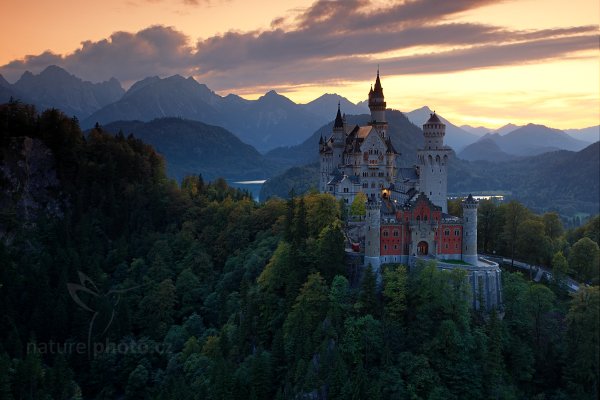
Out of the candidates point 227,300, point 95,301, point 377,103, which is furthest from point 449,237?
point 95,301

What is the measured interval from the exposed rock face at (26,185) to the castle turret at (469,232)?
77.5 metres

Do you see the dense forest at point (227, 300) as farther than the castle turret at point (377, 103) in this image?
No

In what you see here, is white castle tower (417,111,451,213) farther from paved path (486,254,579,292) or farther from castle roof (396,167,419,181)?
paved path (486,254,579,292)

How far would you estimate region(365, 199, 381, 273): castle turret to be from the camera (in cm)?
6719

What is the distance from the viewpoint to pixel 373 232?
221 ft

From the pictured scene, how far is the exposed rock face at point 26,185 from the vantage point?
10719 centimetres

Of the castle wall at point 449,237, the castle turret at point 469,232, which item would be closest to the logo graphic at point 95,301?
the castle wall at point 449,237

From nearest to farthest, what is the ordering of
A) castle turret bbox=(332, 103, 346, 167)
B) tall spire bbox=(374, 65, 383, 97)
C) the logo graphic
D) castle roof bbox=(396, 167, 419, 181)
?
1. the logo graphic
2. castle roof bbox=(396, 167, 419, 181)
3. castle turret bbox=(332, 103, 346, 167)
4. tall spire bbox=(374, 65, 383, 97)

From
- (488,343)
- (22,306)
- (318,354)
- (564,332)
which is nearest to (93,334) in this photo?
(22,306)

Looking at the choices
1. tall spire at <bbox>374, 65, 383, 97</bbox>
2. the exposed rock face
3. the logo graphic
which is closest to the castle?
tall spire at <bbox>374, 65, 383, 97</bbox>

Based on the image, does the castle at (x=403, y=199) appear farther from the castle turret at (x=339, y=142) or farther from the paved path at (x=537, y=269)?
the paved path at (x=537, y=269)

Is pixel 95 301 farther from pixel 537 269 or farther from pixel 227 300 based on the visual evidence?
pixel 537 269

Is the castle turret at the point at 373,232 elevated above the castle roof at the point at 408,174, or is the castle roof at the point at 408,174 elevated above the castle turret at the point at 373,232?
the castle roof at the point at 408,174

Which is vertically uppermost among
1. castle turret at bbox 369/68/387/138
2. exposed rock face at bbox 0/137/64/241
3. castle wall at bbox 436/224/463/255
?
castle turret at bbox 369/68/387/138
